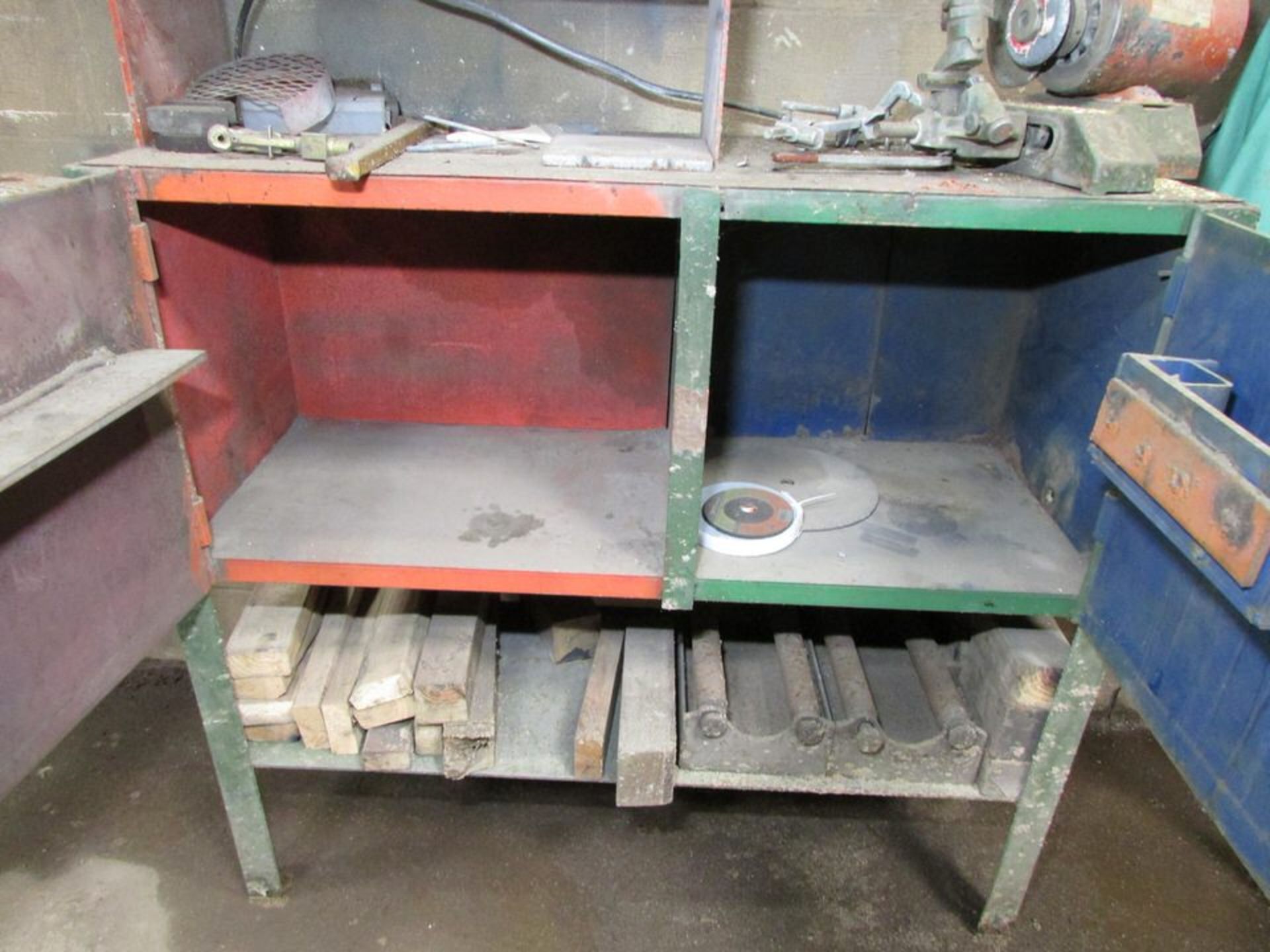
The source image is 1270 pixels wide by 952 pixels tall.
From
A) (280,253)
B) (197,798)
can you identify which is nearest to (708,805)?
(197,798)

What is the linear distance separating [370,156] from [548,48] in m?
0.61

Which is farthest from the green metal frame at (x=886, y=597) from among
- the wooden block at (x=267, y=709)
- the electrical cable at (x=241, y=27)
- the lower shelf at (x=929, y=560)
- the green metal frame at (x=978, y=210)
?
the electrical cable at (x=241, y=27)

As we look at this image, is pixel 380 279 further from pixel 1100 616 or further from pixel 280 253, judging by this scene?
pixel 1100 616

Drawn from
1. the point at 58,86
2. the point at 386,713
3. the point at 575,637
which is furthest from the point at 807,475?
the point at 58,86

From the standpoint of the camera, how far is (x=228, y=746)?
63.0 inches

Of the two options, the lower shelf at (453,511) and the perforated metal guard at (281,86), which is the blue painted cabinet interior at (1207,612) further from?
the perforated metal guard at (281,86)

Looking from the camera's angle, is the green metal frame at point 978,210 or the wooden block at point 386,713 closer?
the green metal frame at point 978,210

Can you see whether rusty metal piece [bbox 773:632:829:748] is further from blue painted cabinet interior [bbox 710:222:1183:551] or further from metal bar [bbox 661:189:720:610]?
blue painted cabinet interior [bbox 710:222:1183:551]

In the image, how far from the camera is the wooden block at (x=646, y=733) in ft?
4.83

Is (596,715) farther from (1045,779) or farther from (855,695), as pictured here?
(1045,779)

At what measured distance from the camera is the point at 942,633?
1.84 metres

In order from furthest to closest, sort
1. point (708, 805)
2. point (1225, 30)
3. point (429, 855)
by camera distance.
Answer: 1. point (708, 805)
2. point (429, 855)
3. point (1225, 30)

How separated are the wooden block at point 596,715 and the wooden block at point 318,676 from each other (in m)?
0.46

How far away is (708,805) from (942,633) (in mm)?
658
